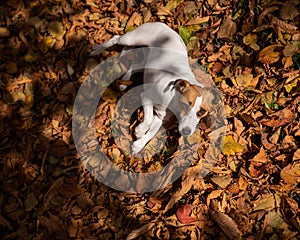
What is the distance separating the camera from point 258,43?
10.9ft

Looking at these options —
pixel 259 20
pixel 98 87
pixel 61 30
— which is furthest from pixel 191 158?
pixel 61 30

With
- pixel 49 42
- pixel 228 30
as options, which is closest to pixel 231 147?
pixel 228 30

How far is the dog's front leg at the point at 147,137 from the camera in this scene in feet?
10.1

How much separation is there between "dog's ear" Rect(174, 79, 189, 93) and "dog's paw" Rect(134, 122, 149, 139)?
50 cm

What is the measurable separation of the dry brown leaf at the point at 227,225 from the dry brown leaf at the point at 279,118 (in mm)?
852

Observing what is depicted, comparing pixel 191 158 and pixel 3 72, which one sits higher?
pixel 3 72

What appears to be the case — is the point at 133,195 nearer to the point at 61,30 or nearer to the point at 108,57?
the point at 108,57

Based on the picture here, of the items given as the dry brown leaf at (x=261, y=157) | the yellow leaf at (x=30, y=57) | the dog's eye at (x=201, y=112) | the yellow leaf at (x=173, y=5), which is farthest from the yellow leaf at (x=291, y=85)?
the yellow leaf at (x=30, y=57)

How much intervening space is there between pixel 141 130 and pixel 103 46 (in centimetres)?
103

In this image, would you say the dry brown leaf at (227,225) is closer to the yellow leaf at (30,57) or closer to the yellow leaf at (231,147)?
the yellow leaf at (231,147)

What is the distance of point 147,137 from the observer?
3.13m

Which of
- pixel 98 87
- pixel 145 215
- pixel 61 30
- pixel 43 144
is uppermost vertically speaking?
pixel 61 30

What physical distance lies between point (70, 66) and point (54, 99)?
381mm

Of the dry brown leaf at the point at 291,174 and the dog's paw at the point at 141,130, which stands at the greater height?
the dog's paw at the point at 141,130
